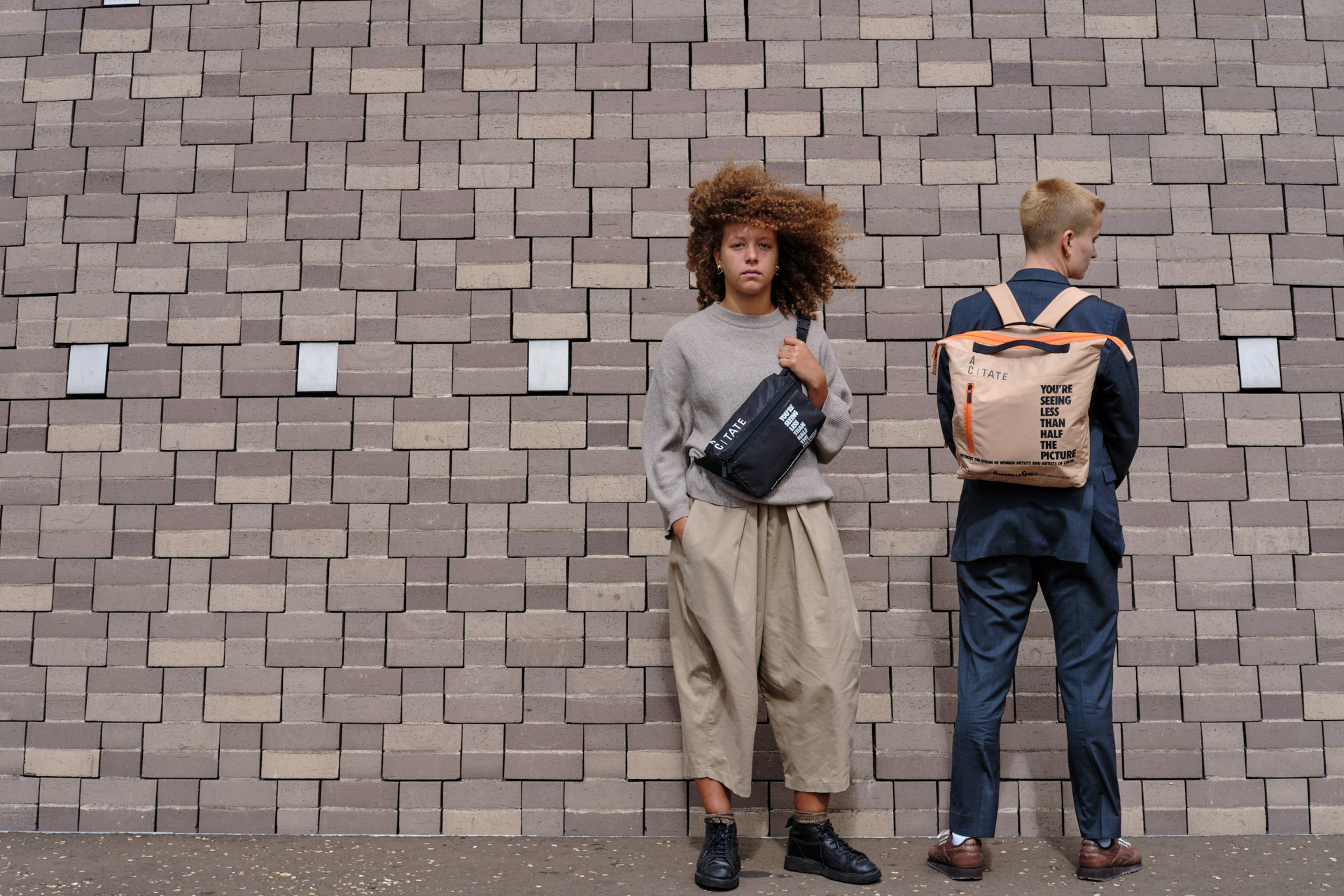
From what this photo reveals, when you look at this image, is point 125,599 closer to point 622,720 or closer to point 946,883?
point 622,720

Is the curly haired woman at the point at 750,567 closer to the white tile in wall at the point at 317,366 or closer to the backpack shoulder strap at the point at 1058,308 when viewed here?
the backpack shoulder strap at the point at 1058,308

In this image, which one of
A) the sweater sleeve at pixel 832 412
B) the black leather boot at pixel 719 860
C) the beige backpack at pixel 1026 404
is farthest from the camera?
the sweater sleeve at pixel 832 412

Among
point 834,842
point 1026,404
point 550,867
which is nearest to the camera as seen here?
point 1026,404

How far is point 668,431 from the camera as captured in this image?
2.84m

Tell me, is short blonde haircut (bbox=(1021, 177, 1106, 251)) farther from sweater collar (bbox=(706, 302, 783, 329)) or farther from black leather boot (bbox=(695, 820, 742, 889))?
black leather boot (bbox=(695, 820, 742, 889))

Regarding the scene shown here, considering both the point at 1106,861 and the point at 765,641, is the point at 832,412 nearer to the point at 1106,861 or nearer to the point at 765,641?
the point at 765,641

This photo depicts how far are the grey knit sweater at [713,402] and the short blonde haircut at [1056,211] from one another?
0.68 meters

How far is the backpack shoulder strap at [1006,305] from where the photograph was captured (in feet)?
8.86

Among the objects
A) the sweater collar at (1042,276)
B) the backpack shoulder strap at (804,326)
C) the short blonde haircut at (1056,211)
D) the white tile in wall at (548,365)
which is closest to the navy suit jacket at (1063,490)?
the sweater collar at (1042,276)

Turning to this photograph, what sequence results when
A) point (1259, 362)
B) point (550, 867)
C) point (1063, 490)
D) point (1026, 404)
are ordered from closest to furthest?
1. point (1026, 404)
2. point (1063, 490)
3. point (550, 867)
4. point (1259, 362)

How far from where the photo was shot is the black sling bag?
2.67m

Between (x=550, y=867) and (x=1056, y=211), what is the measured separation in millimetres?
2387

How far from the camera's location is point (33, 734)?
3.33 meters

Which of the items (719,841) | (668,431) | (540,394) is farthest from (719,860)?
(540,394)
